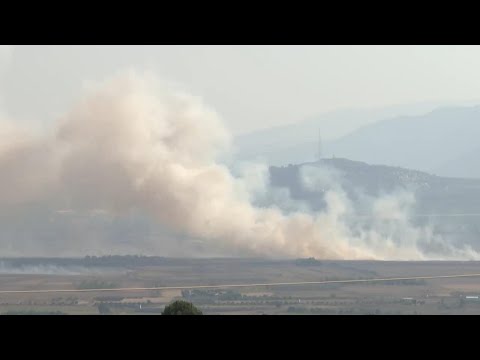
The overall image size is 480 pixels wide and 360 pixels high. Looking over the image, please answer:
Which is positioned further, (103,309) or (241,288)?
(241,288)

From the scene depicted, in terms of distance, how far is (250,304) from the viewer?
101125mm

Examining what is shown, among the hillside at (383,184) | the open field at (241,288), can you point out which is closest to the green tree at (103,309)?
the open field at (241,288)

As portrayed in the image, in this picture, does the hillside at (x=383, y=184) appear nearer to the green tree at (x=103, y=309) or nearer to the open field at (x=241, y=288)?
the open field at (x=241, y=288)


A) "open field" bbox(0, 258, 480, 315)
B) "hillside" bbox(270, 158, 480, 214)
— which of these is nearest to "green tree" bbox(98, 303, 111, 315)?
"open field" bbox(0, 258, 480, 315)

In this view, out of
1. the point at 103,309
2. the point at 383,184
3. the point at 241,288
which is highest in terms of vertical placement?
the point at 383,184

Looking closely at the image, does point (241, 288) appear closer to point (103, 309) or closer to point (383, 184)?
point (103, 309)

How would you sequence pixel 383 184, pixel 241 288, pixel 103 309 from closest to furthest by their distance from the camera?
1. pixel 103 309
2. pixel 241 288
3. pixel 383 184

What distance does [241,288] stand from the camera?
11606cm

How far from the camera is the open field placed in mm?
98500

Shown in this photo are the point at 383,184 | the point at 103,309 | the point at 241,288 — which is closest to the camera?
the point at 103,309

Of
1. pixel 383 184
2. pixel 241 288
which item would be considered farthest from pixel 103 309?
pixel 383 184
